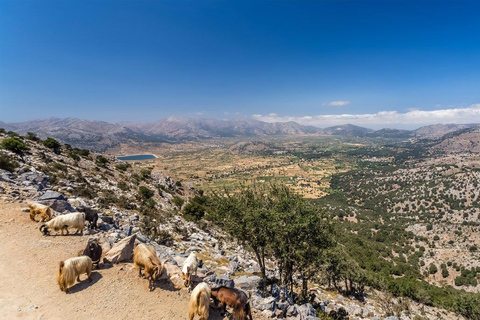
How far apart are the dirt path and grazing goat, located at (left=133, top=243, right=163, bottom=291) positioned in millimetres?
423

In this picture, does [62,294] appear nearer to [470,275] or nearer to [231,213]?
[231,213]

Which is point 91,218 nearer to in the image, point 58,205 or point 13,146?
point 58,205

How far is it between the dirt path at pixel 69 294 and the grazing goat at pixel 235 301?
0.73 m

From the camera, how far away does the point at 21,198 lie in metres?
15.6

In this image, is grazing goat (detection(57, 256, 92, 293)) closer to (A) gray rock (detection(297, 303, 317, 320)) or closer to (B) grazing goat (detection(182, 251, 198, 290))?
(B) grazing goat (detection(182, 251, 198, 290))

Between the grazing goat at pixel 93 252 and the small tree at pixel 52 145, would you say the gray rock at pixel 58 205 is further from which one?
the small tree at pixel 52 145

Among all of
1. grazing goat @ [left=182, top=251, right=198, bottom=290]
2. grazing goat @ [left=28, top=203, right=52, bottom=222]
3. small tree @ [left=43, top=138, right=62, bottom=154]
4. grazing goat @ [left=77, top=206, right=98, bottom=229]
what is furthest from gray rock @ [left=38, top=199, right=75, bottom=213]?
small tree @ [left=43, top=138, right=62, bottom=154]

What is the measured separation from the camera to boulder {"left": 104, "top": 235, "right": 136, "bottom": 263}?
417 inches

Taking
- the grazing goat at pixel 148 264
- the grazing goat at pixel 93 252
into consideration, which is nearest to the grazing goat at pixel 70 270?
the grazing goat at pixel 93 252

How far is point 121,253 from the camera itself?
35.2ft

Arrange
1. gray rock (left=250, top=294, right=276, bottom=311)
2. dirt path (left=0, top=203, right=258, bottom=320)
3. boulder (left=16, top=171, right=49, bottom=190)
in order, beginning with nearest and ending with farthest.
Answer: dirt path (left=0, top=203, right=258, bottom=320) → gray rock (left=250, top=294, right=276, bottom=311) → boulder (left=16, top=171, right=49, bottom=190)

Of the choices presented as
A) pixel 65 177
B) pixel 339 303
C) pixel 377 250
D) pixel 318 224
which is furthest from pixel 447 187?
pixel 65 177

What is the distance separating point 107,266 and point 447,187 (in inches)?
5688

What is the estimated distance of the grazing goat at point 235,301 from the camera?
7.97 meters
